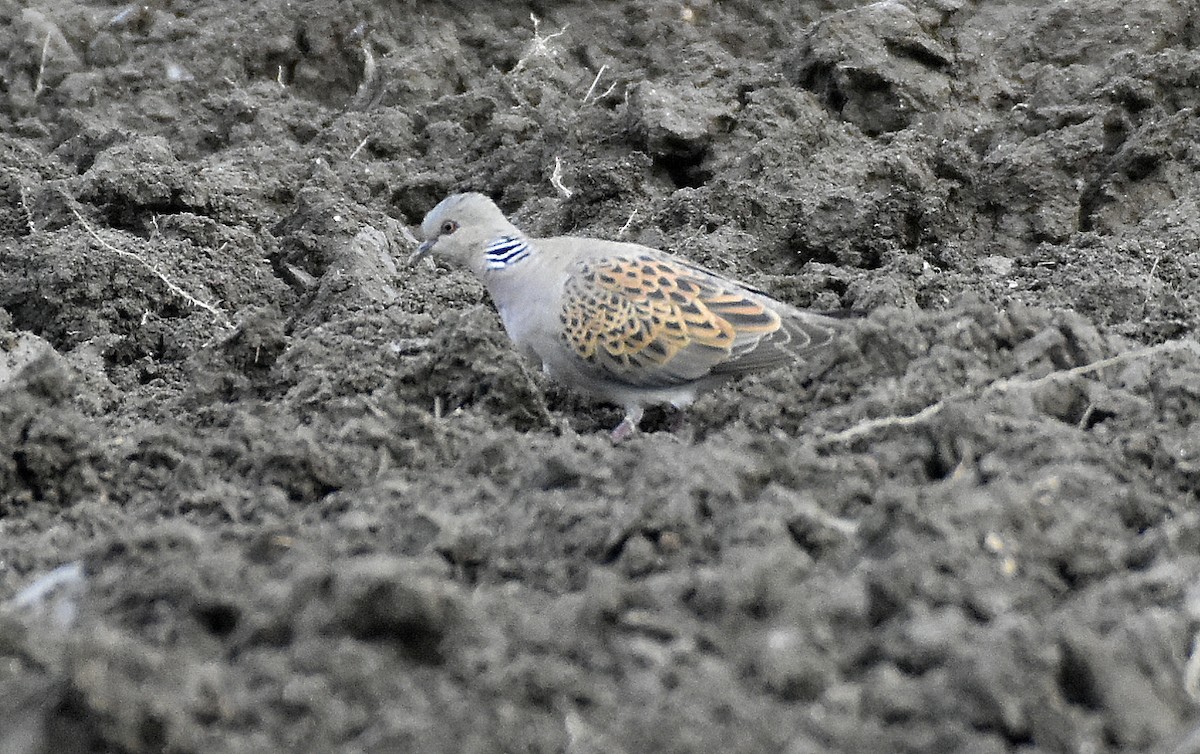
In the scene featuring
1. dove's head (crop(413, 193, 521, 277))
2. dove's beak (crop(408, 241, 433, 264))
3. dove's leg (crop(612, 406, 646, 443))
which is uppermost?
dove's head (crop(413, 193, 521, 277))

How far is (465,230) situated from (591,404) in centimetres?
80

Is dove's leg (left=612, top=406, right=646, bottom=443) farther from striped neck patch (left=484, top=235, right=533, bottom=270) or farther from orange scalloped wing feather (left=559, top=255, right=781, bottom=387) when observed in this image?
striped neck patch (left=484, top=235, right=533, bottom=270)

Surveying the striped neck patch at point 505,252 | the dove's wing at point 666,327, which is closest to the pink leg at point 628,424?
the dove's wing at point 666,327

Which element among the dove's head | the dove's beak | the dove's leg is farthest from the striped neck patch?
the dove's leg

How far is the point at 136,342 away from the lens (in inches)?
216

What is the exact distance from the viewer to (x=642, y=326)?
4.48 meters

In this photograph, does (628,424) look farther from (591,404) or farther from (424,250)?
(424,250)

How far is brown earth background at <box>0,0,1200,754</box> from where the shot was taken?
217 centimetres

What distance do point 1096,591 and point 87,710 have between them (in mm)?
1732

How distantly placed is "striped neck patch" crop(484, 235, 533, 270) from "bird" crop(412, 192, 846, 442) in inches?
1.5

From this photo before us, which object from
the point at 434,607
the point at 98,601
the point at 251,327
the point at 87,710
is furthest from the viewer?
the point at 251,327

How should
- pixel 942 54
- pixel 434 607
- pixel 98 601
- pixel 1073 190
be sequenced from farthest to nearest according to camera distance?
pixel 942 54, pixel 1073 190, pixel 98 601, pixel 434 607

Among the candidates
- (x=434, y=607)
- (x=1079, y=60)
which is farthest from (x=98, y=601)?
(x=1079, y=60)

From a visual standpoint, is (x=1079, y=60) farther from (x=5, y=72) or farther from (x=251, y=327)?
(x=5, y=72)
